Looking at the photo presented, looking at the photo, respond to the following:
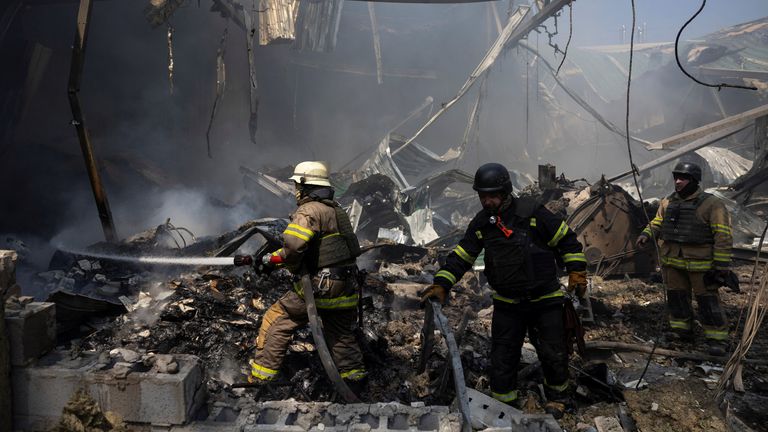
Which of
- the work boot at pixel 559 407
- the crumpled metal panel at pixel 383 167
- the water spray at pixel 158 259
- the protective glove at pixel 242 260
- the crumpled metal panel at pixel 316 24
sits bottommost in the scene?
the work boot at pixel 559 407

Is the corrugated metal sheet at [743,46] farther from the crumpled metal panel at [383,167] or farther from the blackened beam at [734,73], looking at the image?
the crumpled metal panel at [383,167]

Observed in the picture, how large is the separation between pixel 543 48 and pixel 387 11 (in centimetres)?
1364

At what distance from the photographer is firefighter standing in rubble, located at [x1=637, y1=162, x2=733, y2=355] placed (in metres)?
4.74

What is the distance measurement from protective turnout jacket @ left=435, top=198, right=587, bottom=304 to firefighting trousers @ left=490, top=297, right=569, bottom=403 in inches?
3.5

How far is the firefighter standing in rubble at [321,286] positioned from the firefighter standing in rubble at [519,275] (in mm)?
764

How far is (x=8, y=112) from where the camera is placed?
952 centimetres

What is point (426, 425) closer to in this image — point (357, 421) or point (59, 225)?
point (357, 421)

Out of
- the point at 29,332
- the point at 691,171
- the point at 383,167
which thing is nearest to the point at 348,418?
the point at 29,332

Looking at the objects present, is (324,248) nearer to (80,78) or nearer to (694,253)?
(694,253)

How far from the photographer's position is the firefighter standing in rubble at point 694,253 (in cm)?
474

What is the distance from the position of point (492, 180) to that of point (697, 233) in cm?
282

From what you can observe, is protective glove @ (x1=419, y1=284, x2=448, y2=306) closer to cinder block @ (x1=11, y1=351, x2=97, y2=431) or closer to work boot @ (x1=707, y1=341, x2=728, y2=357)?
cinder block @ (x1=11, y1=351, x2=97, y2=431)

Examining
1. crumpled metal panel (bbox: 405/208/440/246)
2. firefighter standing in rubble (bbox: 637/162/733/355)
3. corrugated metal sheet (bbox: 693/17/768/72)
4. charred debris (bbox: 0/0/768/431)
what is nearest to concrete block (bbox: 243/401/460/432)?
charred debris (bbox: 0/0/768/431)

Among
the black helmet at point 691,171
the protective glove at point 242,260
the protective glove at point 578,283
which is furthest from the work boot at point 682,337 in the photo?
the protective glove at point 242,260
